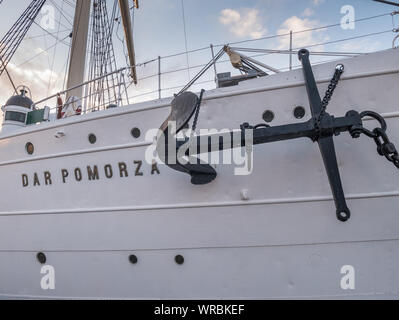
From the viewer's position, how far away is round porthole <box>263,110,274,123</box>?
2.53 meters

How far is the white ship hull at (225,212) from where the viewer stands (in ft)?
7.58

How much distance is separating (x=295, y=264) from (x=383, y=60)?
202 centimetres

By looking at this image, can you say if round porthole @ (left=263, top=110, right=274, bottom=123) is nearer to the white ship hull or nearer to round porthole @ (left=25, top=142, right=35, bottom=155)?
the white ship hull

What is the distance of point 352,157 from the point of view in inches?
92.7

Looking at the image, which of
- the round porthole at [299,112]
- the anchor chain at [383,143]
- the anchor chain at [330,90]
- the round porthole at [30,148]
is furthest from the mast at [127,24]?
the anchor chain at [383,143]

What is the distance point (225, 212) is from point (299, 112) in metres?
1.20

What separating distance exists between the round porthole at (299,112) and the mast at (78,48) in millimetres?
6919

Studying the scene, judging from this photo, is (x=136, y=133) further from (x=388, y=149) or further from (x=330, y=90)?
(x=388, y=149)

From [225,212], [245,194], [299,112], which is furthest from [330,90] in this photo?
[225,212]

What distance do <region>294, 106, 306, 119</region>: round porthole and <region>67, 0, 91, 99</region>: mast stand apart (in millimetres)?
6919

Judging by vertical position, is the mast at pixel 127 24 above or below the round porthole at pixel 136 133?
above

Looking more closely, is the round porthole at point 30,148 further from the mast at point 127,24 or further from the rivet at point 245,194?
the mast at point 127,24
